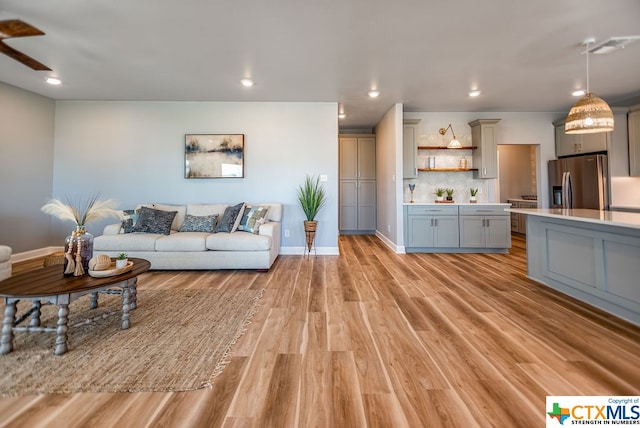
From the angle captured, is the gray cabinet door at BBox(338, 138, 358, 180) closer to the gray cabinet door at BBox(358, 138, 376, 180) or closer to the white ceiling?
the gray cabinet door at BBox(358, 138, 376, 180)

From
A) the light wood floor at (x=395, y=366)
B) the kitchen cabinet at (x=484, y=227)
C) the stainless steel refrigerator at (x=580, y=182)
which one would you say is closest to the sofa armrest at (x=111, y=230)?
the light wood floor at (x=395, y=366)

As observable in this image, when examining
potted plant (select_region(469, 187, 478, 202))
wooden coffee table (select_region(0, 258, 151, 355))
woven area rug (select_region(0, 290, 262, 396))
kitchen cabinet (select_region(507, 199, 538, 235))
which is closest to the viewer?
woven area rug (select_region(0, 290, 262, 396))

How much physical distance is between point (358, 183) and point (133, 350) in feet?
18.8

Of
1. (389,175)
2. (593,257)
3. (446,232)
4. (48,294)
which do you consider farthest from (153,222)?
(593,257)

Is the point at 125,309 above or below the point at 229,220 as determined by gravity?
below

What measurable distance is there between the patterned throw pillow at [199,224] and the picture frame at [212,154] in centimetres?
91

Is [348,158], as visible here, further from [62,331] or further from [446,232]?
[62,331]

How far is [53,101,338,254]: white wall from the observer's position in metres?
4.73

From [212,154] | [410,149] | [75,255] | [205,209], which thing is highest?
[410,149]

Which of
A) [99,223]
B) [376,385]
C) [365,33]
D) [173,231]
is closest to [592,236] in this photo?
[376,385]

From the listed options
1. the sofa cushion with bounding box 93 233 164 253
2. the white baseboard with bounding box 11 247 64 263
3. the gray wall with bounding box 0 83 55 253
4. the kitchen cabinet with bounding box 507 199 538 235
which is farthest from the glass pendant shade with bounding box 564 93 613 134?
the white baseboard with bounding box 11 247 64 263

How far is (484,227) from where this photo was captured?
477cm

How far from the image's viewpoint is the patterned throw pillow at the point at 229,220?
13.4 ft

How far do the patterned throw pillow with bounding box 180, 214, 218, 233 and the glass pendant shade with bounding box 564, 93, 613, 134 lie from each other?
4502 millimetres
